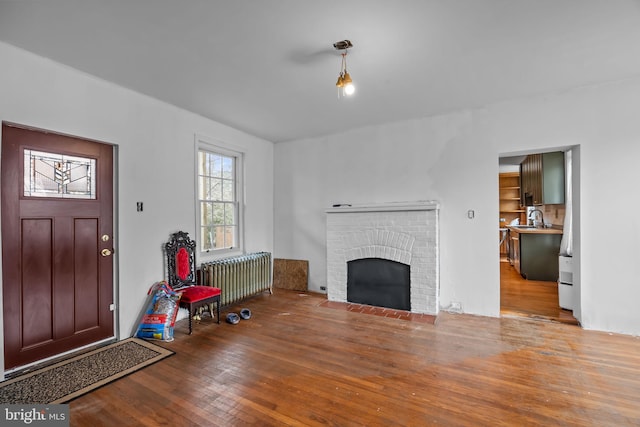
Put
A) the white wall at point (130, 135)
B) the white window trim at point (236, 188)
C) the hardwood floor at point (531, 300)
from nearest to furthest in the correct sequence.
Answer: the white wall at point (130, 135)
the hardwood floor at point (531, 300)
the white window trim at point (236, 188)

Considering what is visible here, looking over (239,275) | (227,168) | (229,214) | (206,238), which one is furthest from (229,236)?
(227,168)

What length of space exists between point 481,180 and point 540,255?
9.44 feet

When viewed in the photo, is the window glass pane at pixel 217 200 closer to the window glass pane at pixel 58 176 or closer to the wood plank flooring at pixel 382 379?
the window glass pane at pixel 58 176

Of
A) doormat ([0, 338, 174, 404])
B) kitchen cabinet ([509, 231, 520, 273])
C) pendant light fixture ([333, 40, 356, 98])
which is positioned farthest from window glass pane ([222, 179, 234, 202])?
kitchen cabinet ([509, 231, 520, 273])

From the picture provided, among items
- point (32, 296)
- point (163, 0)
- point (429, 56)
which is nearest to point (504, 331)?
point (429, 56)

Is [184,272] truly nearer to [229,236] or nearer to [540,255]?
[229,236]

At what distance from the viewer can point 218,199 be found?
4449 mm

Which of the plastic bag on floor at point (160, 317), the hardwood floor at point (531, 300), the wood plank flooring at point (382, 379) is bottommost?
the wood plank flooring at point (382, 379)

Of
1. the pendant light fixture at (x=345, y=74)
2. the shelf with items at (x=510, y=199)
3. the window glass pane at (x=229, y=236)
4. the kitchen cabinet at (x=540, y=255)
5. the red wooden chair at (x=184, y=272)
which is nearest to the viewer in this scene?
the pendant light fixture at (x=345, y=74)

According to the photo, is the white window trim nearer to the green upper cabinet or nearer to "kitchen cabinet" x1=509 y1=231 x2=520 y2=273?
the green upper cabinet

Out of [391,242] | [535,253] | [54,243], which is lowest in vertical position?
[535,253]

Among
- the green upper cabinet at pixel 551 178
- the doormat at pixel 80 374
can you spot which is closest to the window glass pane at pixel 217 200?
the doormat at pixel 80 374

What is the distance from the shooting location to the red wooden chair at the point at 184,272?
133 inches

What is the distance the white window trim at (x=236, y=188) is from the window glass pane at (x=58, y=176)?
118 centimetres
